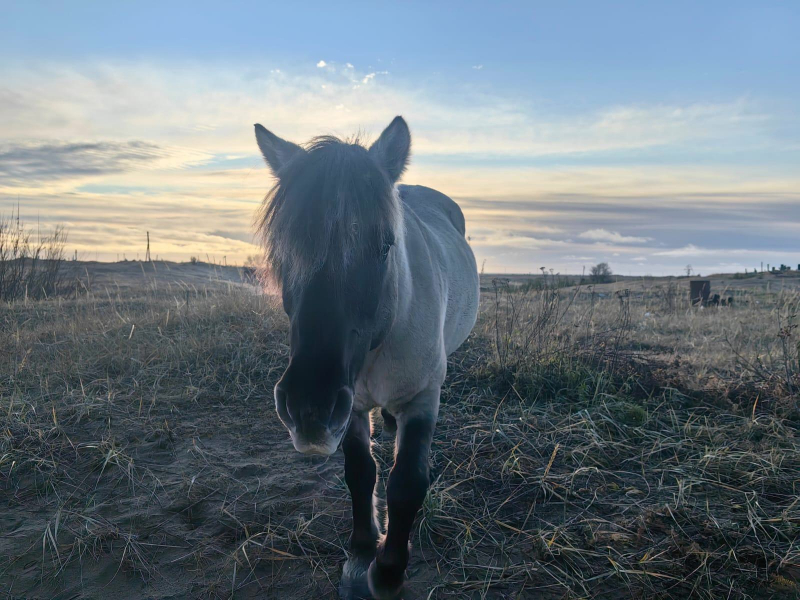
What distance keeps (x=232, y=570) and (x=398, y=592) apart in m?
0.93

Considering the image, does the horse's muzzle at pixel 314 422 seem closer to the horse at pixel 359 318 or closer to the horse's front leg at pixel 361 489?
the horse at pixel 359 318

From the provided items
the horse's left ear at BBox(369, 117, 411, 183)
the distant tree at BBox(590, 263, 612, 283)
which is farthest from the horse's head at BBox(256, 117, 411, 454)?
the distant tree at BBox(590, 263, 612, 283)

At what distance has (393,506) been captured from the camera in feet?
8.44

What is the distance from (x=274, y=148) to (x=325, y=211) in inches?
34.8

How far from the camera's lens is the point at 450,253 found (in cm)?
418

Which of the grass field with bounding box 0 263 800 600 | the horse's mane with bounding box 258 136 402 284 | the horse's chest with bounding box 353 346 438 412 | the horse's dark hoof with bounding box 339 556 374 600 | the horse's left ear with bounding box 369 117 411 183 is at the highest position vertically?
the horse's left ear with bounding box 369 117 411 183

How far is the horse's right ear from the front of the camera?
2.71 meters

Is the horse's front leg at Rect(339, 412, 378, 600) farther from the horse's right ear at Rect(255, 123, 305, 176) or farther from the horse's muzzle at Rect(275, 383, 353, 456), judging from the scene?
the horse's right ear at Rect(255, 123, 305, 176)

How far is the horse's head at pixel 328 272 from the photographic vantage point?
190 centimetres

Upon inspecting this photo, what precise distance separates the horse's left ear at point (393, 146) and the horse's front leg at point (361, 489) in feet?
4.69

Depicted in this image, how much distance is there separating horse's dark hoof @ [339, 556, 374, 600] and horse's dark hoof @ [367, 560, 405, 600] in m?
0.09

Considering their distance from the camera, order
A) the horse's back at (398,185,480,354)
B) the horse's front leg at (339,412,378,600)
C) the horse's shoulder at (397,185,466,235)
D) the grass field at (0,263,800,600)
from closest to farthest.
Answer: the grass field at (0,263,800,600)
the horse's front leg at (339,412,378,600)
the horse's back at (398,185,480,354)
the horse's shoulder at (397,185,466,235)

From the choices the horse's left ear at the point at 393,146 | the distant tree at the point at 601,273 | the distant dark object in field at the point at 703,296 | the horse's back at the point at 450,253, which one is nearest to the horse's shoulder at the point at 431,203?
the horse's back at the point at 450,253

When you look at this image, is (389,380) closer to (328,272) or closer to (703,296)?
(328,272)
